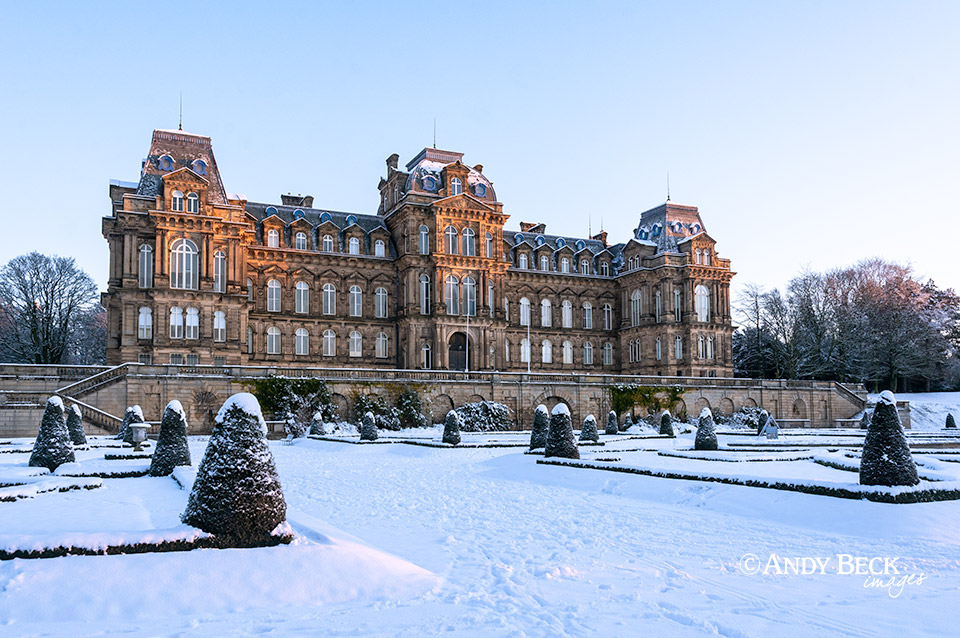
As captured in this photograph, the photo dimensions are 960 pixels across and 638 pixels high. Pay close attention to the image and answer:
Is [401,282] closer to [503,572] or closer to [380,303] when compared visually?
[380,303]

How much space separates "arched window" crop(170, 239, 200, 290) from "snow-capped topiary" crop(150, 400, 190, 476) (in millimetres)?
29784

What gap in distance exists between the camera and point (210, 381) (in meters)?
43.8

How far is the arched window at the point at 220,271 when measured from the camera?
167ft

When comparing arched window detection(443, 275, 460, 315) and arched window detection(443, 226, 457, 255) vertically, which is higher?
arched window detection(443, 226, 457, 255)

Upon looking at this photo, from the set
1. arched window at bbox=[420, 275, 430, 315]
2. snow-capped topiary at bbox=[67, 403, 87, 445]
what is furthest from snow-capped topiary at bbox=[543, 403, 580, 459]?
arched window at bbox=[420, 275, 430, 315]

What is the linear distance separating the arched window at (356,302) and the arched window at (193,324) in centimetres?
1231

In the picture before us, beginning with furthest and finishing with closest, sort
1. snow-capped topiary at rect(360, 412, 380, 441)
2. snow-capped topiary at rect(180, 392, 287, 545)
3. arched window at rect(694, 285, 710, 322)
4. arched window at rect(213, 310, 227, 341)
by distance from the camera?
arched window at rect(694, 285, 710, 322)
arched window at rect(213, 310, 227, 341)
snow-capped topiary at rect(360, 412, 380, 441)
snow-capped topiary at rect(180, 392, 287, 545)

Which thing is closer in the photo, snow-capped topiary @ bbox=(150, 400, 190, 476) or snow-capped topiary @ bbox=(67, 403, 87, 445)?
snow-capped topiary @ bbox=(150, 400, 190, 476)

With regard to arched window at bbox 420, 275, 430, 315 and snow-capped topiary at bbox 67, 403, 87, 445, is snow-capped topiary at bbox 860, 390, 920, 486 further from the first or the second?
arched window at bbox 420, 275, 430, 315

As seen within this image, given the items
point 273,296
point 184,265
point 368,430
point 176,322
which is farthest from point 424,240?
point 368,430

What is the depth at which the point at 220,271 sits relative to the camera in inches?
2005

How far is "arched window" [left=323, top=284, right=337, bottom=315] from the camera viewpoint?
5875cm

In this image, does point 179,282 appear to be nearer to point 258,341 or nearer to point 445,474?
point 258,341

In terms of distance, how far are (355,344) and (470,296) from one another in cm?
892
